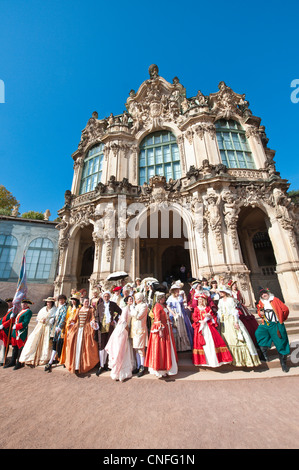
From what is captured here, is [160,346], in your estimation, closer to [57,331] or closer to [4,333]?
[57,331]

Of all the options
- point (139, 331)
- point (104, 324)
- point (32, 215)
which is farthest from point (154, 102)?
point (32, 215)

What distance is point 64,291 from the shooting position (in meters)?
11.8

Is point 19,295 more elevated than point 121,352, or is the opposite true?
point 19,295

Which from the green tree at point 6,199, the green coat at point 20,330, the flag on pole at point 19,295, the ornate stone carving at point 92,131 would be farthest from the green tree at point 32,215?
the green coat at point 20,330

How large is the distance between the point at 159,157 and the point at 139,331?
12767 millimetres

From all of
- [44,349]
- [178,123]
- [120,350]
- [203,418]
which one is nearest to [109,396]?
[120,350]

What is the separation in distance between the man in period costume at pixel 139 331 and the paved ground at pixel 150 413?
0.48 meters

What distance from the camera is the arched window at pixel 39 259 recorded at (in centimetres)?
1452

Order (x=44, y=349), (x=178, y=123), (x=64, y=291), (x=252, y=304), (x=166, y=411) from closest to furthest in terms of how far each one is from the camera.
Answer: (x=166, y=411) → (x=44, y=349) → (x=252, y=304) → (x=64, y=291) → (x=178, y=123)

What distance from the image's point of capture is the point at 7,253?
48.3 feet

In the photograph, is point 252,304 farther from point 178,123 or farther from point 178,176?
point 178,123

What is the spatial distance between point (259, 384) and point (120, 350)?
2.98 meters

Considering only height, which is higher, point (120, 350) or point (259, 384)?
point (120, 350)

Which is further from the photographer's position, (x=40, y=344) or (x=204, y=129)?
(x=204, y=129)
